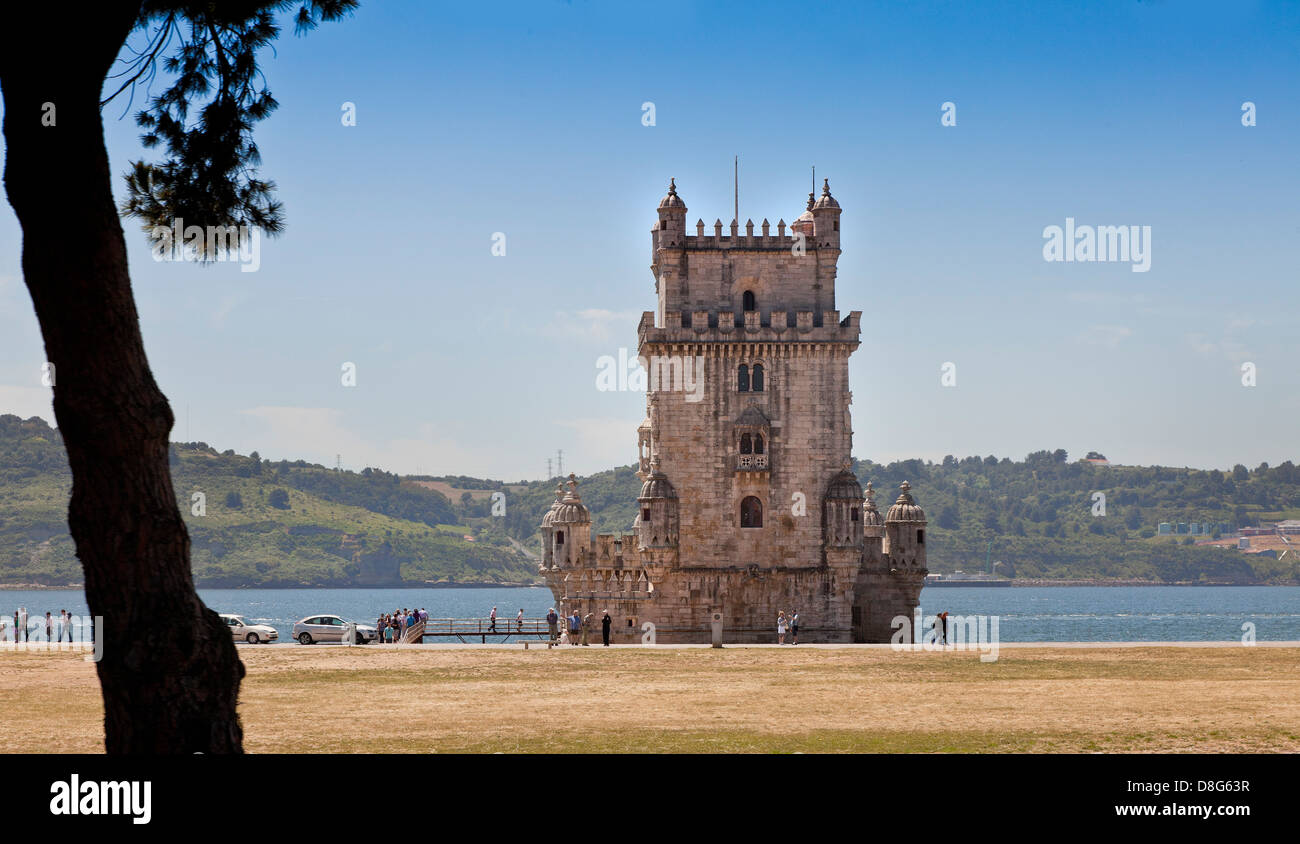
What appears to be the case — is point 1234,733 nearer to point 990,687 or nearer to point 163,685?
point 990,687

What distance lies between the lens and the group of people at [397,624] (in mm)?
63625

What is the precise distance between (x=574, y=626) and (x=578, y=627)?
0.27m

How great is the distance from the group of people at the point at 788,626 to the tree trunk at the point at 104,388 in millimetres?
44548

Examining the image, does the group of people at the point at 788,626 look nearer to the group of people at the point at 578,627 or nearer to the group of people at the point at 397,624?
the group of people at the point at 578,627

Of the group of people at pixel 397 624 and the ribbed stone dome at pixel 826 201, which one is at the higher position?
the ribbed stone dome at pixel 826 201

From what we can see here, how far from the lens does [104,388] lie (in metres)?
14.0

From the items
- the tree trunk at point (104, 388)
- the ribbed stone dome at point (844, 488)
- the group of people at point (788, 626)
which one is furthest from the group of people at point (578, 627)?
the tree trunk at point (104, 388)

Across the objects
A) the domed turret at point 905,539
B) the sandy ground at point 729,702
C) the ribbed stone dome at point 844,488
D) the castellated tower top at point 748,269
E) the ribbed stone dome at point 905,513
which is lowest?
the sandy ground at point 729,702

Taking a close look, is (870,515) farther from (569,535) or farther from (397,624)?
(397,624)

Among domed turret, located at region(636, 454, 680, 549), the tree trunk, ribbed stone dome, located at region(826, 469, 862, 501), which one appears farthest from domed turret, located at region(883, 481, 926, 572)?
the tree trunk

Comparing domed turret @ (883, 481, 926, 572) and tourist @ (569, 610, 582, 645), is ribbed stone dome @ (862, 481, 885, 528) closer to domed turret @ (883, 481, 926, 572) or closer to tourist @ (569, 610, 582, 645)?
domed turret @ (883, 481, 926, 572)

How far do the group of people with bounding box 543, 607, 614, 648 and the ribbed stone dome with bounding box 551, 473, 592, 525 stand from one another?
391cm

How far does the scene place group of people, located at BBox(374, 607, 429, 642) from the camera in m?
63.6
